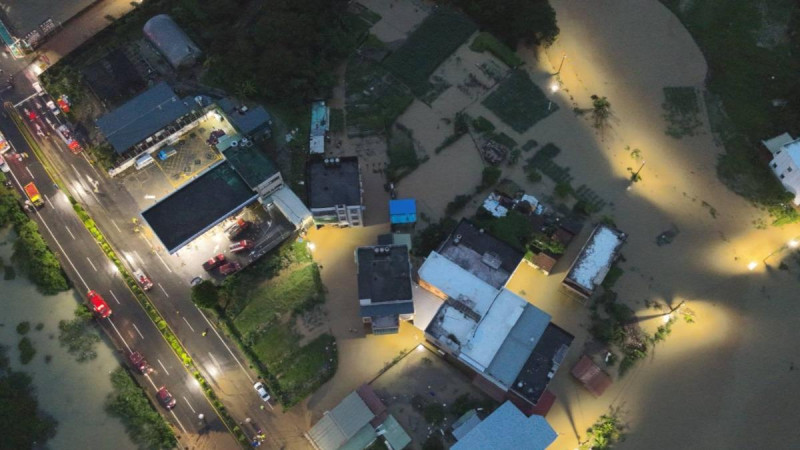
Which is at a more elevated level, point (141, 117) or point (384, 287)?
point (141, 117)

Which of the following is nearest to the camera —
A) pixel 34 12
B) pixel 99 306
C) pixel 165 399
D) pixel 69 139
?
pixel 165 399

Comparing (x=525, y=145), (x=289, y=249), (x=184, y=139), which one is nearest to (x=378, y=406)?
(x=289, y=249)

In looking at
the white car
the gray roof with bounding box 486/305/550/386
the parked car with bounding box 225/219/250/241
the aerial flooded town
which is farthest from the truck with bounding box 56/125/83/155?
the gray roof with bounding box 486/305/550/386

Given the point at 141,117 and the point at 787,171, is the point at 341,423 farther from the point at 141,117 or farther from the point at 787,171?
the point at 787,171

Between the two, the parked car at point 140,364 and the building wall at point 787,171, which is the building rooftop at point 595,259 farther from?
the parked car at point 140,364

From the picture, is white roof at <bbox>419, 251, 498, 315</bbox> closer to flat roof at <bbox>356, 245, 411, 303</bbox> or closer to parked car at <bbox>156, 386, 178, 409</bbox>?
flat roof at <bbox>356, 245, 411, 303</bbox>

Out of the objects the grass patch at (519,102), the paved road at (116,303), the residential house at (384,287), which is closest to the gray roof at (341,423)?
the residential house at (384,287)

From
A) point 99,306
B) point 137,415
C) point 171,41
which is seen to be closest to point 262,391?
point 137,415
